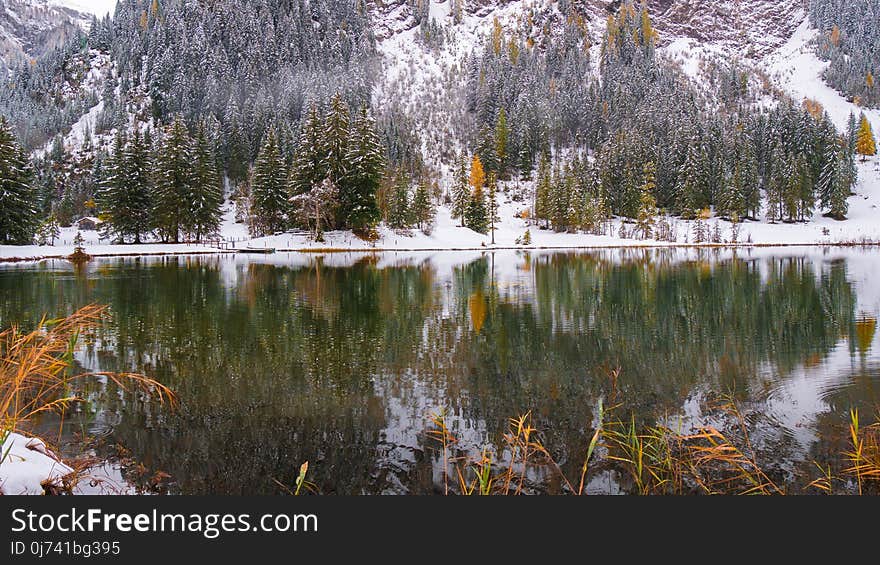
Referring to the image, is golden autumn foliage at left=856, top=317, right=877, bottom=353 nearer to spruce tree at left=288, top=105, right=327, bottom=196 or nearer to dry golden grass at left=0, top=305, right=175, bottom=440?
dry golden grass at left=0, top=305, right=175, bottom=440

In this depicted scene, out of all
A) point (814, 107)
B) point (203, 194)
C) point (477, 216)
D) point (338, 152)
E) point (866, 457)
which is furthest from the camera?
point (814, 107)

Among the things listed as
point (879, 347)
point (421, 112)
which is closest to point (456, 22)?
point (421, 112)

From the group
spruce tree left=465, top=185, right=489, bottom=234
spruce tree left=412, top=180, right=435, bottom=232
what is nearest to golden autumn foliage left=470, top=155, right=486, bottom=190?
spruce tree left=465, top=185, right=489, bottom=234

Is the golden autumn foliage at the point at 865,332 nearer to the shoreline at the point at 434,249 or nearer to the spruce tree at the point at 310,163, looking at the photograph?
the shoreline at the point at 434,249

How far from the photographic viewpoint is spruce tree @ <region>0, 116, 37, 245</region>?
43.8m

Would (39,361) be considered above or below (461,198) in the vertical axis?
below

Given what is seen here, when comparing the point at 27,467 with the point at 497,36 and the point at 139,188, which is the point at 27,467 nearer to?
the point at 139,188

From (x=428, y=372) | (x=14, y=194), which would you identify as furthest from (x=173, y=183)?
(x=428, y=372)

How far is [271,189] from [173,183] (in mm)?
11746

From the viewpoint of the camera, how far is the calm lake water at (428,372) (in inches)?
235

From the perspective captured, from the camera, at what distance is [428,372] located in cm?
955

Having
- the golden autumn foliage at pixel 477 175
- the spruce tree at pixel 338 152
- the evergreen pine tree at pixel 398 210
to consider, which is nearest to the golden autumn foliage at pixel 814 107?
the golden autumn foliage at pixel 477 175

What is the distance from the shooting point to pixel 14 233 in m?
45.1

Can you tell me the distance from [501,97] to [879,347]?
128522mm
